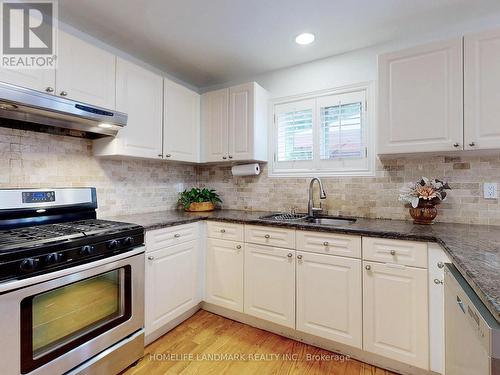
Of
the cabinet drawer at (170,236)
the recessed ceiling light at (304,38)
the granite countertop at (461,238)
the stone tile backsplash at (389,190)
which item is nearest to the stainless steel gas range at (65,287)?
the cabinet drawer at (170,236)

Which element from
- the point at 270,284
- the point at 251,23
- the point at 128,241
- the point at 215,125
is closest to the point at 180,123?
the point at 215,125

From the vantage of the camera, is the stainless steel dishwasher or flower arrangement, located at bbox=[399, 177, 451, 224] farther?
flower arrangement, located at bbox=[399, 177, 451, 224]

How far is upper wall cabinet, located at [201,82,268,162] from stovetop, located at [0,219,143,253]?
1.28 metres

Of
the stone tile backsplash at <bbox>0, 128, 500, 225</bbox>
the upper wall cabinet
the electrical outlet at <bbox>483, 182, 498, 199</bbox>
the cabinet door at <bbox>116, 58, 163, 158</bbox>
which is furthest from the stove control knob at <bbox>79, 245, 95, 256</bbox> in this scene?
the electrical outlet at <bbox>483, 182, 498, 199</bbox>

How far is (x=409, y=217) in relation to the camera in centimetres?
210

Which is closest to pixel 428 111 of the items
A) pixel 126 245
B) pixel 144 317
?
pixel 126 245

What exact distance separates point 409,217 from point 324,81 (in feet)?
4.71

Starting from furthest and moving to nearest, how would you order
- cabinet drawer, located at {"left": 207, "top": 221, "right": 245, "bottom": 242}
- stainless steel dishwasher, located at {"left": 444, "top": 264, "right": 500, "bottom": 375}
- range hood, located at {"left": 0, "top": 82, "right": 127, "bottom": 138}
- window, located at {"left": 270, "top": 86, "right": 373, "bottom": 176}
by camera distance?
window, located at {"left": 270, "top": 86, "right": 373, "bottom": 176}
cabinet drawer, located at {"left": 207, "top": 221, "right": 245, "bottom": 242}
range hood, located at {"left": 0, "top": 82, "right": 127, "bottom": 138}
stainless steel dishwasher, located at {"left": 444, "top": 264, "right": 500, "bottom": 375}

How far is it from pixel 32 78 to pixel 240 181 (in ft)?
6.32

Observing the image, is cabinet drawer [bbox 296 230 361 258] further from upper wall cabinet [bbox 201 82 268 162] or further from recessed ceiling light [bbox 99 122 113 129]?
recessed ceiling light [bbox 99 122 113 129]

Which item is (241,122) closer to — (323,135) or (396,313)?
(323,135)

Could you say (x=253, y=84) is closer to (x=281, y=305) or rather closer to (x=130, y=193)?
(x=130, y=193)

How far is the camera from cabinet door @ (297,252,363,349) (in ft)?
5.68

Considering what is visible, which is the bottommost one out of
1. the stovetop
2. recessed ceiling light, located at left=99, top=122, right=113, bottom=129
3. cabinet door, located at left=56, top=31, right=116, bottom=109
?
the stovetop
